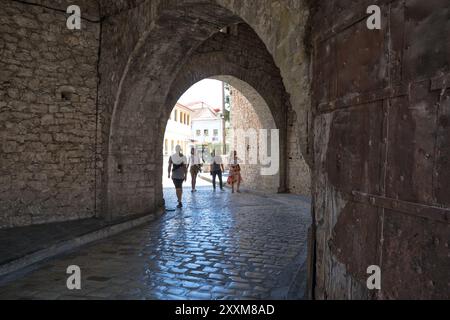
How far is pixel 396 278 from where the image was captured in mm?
1856

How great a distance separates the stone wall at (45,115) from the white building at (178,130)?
26.7 metres

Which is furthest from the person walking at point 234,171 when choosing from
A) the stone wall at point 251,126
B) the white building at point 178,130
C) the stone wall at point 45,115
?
the white building at point 178,130

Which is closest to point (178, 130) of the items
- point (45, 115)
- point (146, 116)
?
point (146, 116)

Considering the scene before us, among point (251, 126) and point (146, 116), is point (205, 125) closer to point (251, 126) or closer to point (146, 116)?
point (251, 126)

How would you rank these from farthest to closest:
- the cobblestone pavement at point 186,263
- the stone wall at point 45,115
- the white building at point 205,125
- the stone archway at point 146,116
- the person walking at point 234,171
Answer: the white building at point 205,125 < the person walking at point 234,171 < the stone archway at point 146,116 < the stone wall at point 45,115 < the cobblestone pavement at point 186,263

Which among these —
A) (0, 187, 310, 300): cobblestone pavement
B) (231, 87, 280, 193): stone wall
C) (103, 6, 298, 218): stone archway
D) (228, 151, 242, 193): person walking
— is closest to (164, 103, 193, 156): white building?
(231, 87, 280, 193): stone wall

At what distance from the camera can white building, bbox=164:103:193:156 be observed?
34519 millimetres

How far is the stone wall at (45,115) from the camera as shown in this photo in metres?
5.91

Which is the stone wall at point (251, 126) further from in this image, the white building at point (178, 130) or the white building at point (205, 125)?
the white building at point (205, 125)

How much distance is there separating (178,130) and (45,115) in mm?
30936

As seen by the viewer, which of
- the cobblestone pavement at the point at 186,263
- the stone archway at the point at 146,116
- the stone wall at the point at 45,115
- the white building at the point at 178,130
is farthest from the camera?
the white building at the point at 178,130

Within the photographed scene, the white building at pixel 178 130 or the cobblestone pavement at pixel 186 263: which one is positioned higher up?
the white building at pixel 178 130

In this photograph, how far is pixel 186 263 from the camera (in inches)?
168
